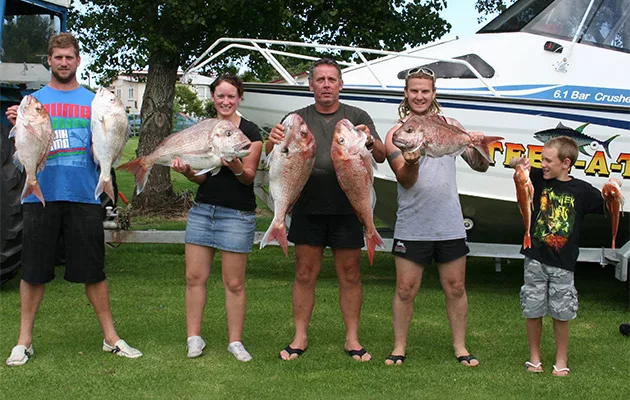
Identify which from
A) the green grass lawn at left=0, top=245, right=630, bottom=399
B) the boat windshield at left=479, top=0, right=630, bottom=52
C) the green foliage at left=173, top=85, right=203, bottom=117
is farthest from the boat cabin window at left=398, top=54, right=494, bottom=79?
the green foliage at left=173, top=85, right=203, bottom=117

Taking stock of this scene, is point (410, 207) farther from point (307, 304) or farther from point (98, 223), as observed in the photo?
point (98, 223)

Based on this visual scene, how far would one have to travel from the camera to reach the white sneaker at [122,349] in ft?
16.2

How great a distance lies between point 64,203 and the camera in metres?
4.76

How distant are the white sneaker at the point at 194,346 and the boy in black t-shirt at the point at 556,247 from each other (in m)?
2.04

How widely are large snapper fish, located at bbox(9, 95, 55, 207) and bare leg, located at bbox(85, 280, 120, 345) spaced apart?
77cm

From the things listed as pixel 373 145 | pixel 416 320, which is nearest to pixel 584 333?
pixel 416 320

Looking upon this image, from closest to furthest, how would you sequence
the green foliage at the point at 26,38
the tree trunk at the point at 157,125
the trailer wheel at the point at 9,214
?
the trailer wheel at the point at 9,214 < the green foliage at the point at 26,38 < the tree trunk at the point at 157,125

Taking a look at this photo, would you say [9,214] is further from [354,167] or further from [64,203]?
[354,167]

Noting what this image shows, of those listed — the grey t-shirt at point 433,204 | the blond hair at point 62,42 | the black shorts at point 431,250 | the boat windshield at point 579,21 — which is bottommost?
the black shorts at point 431,250

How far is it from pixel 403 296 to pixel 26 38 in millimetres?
4404

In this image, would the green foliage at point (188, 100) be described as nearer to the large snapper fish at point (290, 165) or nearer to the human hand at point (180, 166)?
the human hand at point (180, 166)

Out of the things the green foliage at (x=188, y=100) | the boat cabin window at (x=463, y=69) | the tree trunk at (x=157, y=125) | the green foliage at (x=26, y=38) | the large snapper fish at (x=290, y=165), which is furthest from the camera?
the green foliage at (x=188, y=100)

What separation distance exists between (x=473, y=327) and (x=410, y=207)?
5.07ft

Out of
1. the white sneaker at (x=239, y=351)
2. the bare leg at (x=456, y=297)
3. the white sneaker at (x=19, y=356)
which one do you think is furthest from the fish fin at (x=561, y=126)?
the white sneaker at (x=19, y=356)
